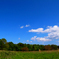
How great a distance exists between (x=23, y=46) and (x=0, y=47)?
12.7 meters

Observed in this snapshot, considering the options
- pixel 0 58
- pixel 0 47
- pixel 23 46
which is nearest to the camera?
pixel 0 58

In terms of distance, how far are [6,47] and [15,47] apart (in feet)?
17.9

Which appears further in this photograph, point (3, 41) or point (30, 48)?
point (30, 48)

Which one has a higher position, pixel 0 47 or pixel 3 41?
pixel 3 41

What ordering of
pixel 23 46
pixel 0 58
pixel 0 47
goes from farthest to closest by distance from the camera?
pixel 23 46 → pixel 0 47 → pixel 0 58

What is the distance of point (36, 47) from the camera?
43.2 m

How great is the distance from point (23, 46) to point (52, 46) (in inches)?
716

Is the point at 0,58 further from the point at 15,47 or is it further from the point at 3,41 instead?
the point at 15,47

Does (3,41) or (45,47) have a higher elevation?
(3,41)

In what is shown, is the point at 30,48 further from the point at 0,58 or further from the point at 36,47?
the point at 0,58

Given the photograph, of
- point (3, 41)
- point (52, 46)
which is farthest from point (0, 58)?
point (52, 46)

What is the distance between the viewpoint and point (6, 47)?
39.8 metres

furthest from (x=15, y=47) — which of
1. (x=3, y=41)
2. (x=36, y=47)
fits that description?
(x=36, y=47)

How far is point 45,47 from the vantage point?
145 ft
